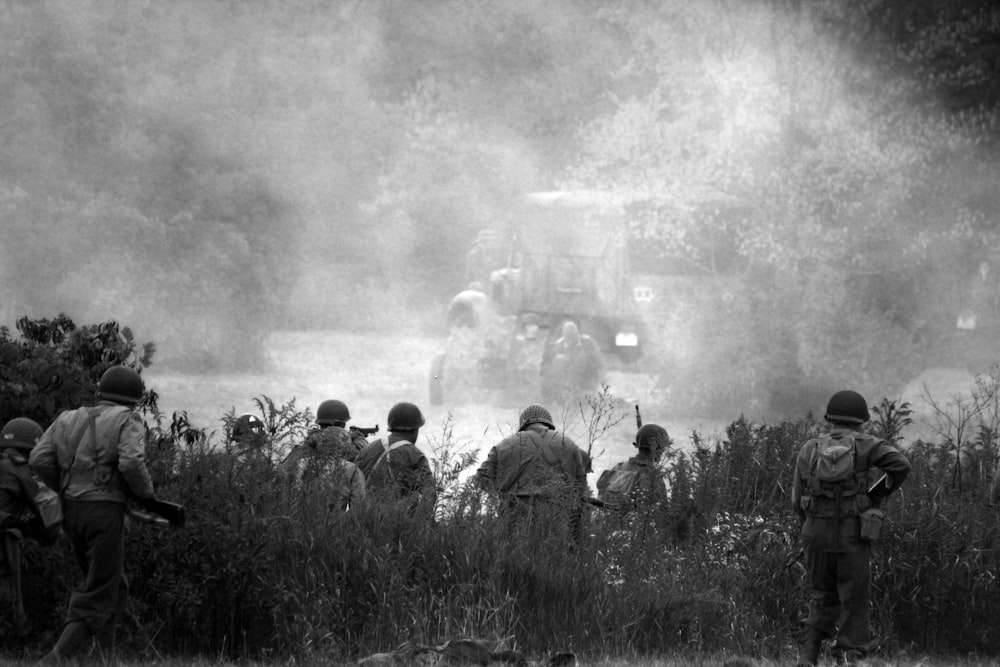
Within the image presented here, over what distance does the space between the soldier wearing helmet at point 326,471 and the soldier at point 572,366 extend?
8.10 m

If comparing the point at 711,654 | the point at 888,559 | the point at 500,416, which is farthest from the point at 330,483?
the point at 500,416

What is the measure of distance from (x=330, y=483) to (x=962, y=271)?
37.0 feet

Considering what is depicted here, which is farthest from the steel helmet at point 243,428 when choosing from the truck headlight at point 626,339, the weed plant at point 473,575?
the truck headlight at point 626,339

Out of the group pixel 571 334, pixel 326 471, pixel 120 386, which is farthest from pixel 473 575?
pixel 571 334

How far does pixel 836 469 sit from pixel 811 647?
91 cm

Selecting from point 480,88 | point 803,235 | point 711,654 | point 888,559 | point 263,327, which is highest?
point 480,88

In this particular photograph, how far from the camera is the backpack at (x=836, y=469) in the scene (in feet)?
22.6

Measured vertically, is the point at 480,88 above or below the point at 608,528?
above

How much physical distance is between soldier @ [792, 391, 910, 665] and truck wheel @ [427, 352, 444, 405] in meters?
9.77

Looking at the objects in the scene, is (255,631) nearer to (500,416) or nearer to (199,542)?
(199,542)

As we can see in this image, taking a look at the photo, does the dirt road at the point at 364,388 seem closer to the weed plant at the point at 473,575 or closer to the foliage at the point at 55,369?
the weed plant at the point at 473,575

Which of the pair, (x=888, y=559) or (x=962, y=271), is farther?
(x=962, y=271)

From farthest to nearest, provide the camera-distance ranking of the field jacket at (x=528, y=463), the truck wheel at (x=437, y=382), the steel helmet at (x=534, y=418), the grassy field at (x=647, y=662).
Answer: the truck wheel at (x=437, y=382)
the steel helmet at (x=534, y=418)
the field jacket at (x=528, y=463)
the grassy field at (x=647, y=662)

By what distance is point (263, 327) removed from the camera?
16422mm
